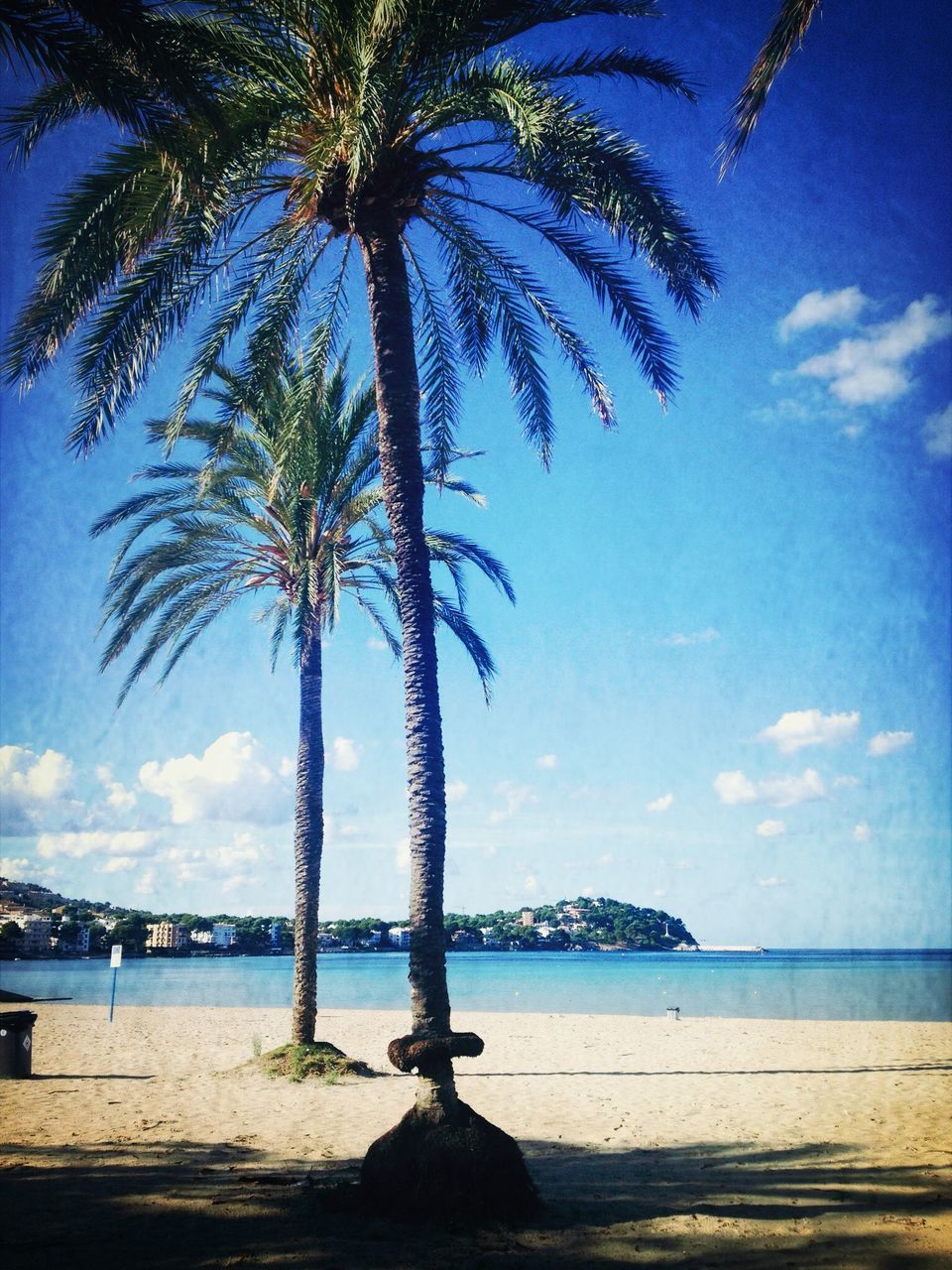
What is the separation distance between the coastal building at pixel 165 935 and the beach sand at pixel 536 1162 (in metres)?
77.7

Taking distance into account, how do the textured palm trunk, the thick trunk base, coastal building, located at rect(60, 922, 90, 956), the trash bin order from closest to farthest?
1. the thick trunk base
2. the trash bin
3. the textured palm trunk
4. coastal building, located at rect(60, 922, 90, 956)

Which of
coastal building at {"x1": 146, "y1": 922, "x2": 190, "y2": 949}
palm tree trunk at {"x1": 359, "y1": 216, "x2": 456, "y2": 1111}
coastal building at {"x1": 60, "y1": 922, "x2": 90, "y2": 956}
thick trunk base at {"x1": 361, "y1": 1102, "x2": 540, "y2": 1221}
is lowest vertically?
coastal building at {"x1": 146, "y1": 922, "x2": 190, "y2": 949}

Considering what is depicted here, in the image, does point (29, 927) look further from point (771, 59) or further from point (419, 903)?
point (771, 59)

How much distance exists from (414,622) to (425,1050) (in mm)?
3507

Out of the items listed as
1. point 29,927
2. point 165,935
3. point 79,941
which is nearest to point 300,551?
point 29,927

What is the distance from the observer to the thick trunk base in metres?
5.84

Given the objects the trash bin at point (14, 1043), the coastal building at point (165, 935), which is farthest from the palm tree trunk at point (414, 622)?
the coastal building at point (165, 935)

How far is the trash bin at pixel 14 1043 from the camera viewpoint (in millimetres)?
12438

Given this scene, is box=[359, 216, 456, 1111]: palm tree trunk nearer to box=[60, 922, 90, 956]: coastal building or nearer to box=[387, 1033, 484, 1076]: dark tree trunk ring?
box=[387, 1033, 484, 1076]: dark tree trunk ring

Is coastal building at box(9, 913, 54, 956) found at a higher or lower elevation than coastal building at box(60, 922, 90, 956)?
higher

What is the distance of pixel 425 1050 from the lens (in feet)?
21.3

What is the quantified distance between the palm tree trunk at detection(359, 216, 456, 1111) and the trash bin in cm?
841

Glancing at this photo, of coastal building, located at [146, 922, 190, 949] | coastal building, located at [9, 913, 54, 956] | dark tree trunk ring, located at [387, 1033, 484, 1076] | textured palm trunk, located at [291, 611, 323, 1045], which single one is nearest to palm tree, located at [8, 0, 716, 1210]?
dark tree trunk ring, located at [387, 1033, 484, 1076]

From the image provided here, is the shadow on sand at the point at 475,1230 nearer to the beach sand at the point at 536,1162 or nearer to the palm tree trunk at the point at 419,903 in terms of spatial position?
the beach sand at the point at 536,1162
